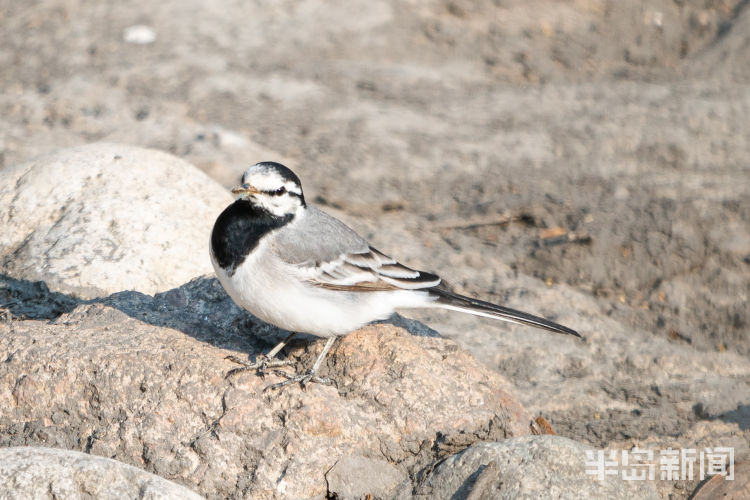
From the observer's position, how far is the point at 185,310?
19.6 feet

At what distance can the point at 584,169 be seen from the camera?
10688mm

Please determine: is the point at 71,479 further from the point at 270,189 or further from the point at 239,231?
the point at 270,189

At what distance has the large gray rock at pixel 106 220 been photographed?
20.9ft

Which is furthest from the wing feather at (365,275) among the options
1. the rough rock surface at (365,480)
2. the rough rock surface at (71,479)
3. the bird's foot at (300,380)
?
the rough rock surface at (71,479)

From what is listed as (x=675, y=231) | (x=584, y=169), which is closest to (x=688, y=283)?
(x=675, y=231)

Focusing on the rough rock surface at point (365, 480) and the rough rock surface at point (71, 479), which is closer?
the rough rock surface at point (71, 479)

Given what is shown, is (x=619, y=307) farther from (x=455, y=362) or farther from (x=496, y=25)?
(x=496, y=25)

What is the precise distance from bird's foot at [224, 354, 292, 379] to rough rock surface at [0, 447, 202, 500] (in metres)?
0.96

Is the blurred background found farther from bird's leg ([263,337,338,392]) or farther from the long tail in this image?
bird's leg ([263,337,338,392])

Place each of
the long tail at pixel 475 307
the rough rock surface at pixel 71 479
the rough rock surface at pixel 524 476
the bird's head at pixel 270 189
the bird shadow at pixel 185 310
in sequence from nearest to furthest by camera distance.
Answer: the rough rock surface at pixel 71 479
the rough rock surface at pixel 524 476
the bird's head at pixel 270 189
the long tail at pixel 475 307
the bird shadow at pixel 185 310

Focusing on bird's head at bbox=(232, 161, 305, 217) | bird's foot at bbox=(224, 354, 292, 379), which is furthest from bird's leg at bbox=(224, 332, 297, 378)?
bird's head at bbox=(232, 161, 305, 217)

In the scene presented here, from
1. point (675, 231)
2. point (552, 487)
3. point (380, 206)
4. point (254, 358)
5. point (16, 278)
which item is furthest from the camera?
point (380, 206)

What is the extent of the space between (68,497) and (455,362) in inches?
99.5

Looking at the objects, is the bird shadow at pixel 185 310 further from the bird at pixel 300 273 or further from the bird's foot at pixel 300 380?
the bird's foot at pixel 300 380
